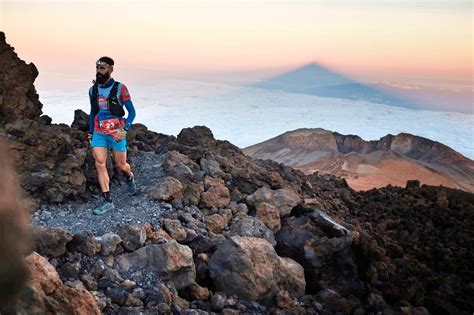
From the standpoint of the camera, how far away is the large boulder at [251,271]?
5.86 m

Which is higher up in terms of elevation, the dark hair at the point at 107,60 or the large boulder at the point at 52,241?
the dark hair at the point at 107,60

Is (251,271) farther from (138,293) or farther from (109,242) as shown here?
(109,242)

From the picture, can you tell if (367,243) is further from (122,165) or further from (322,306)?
(122,165)

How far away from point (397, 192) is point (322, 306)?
22.9 feet

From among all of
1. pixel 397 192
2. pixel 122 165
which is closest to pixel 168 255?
pixel 122 165

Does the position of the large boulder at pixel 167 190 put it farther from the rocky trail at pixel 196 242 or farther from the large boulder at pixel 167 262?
the large boulder at pixel 167 262

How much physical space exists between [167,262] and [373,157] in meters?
32.7

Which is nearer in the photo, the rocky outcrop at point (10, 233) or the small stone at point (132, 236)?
the rocky outcrop at point (10, 233)

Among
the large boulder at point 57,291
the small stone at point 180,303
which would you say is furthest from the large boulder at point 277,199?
the large boulder at point 57,291

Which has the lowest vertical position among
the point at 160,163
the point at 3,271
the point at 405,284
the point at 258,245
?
the point at 405,284

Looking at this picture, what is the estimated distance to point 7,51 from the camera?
7578mm

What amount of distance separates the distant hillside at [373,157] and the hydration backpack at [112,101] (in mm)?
27261

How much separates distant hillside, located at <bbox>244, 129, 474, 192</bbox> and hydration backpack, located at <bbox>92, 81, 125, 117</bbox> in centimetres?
2726

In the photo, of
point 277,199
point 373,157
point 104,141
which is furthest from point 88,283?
point 373,157
